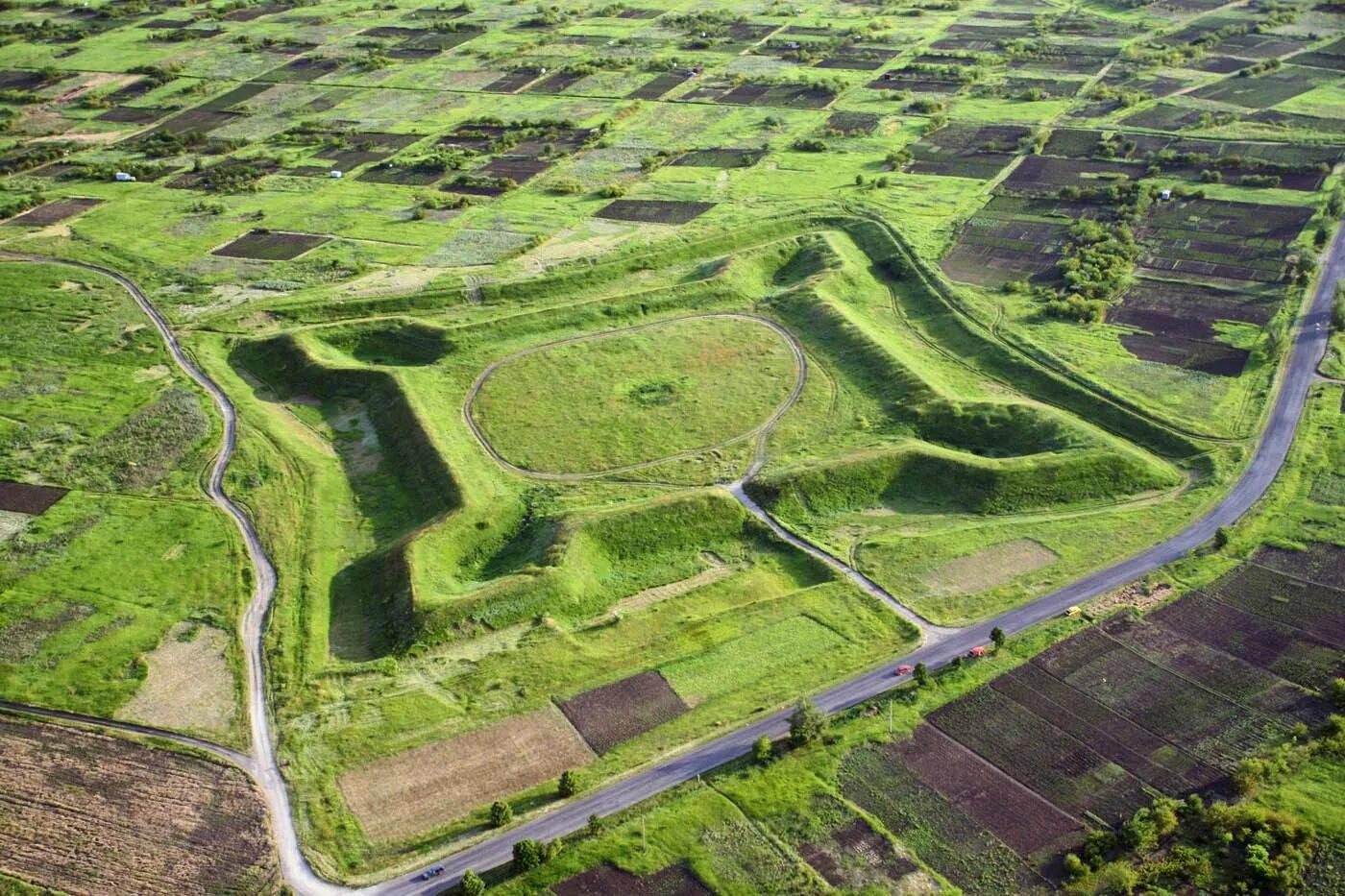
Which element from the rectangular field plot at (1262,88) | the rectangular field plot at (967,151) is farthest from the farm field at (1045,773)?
the rectangular field plot at (1262,88)

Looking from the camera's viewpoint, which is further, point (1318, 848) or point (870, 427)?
point (870, 427)

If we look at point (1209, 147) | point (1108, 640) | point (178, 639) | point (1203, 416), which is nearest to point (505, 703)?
point (178, 639)

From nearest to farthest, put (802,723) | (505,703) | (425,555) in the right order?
(802,723) < (505,703) < (425,555)

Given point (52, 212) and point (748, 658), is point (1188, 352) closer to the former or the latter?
point (748, 658)

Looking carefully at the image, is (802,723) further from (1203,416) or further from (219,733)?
(1203,416)

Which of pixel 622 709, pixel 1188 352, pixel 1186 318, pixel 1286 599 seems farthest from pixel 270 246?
pixel 1286 599

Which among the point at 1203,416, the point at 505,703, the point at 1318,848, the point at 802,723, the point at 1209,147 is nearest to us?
the point at 1318,848
